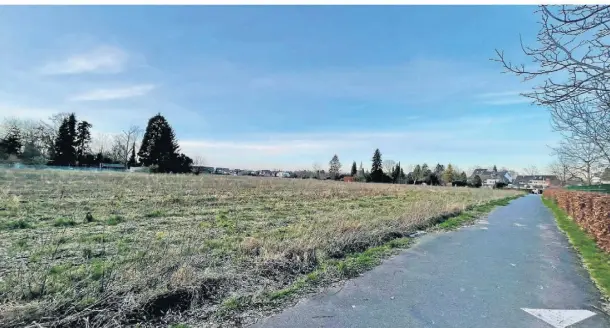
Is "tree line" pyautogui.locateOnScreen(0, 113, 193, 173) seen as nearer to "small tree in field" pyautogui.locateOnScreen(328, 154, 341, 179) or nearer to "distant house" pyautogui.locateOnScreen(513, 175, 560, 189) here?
"small tree in field" pyautogui.locateOnScreen(328, 154, 341, 179)

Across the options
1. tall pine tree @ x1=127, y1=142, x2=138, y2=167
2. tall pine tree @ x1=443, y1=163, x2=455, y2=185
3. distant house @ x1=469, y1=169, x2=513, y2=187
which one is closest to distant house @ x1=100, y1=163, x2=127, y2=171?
tall pine tree @ x1=127, y1=142, x2=138, y2=167

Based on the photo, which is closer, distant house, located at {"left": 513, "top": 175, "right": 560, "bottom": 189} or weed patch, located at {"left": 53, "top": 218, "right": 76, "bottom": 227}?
weed patch, located at {"left": 53, "top": 218, "right": 76, "bottom": 227}

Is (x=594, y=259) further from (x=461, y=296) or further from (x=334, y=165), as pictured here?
(x=334, y=165)

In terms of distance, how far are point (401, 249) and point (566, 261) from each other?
137 inches

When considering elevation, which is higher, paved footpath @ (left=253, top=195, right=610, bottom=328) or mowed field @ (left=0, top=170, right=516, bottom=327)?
mowed field @ (left=0, top=170, right=516, bottom=327)

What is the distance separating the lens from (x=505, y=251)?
7.56 metres

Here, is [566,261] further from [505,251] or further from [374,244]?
[374,244]

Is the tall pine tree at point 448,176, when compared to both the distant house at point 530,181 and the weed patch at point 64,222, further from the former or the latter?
the weed patch at point 64,222

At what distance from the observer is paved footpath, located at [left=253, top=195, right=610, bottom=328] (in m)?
3.57

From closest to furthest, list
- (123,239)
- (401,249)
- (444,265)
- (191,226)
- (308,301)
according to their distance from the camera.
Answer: (308,301) → (444,265) → (123,239) → (401,249) → (191,226)

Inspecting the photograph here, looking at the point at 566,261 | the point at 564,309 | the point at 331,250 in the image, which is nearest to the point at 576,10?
the point at 564,309

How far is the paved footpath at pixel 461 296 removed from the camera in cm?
357

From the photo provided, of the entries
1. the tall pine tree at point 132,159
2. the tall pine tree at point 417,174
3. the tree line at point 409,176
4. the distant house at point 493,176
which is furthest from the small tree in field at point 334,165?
the tall pine tree at point 132,159

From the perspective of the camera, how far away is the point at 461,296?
4.38m
